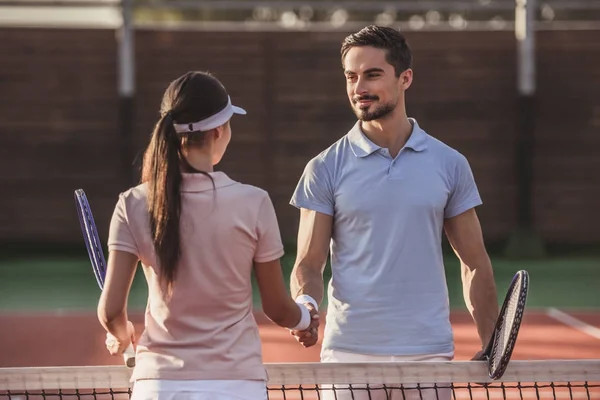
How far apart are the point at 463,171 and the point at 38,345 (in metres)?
5.82

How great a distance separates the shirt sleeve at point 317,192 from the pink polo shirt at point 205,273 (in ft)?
2.74

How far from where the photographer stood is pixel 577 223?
15000mm

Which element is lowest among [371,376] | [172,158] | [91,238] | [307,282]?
[371,376]

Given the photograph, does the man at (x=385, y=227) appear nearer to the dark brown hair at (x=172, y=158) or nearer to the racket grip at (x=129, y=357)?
the racket grip at (x=129, y=357)

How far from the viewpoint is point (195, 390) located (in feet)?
8.85

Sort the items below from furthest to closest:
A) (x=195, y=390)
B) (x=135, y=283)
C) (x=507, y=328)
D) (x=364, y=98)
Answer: (x=135, y=283) < (x=364, y=98) < (x=507, y=328) < (x=195, y=390)

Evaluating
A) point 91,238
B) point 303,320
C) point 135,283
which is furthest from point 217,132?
point 135,283

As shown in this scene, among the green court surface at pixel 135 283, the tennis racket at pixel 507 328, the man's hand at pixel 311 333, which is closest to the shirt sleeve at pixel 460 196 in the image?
the tennis racket at pixel 507 328

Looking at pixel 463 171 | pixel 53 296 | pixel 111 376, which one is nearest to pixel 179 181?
pixel 111 376

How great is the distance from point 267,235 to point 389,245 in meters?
0.81

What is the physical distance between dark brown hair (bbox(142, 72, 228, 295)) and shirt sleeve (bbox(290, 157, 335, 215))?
0.81 meters

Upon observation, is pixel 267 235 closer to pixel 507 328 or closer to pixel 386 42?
pixel 507 328

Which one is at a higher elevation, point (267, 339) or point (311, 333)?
point (311, 333)

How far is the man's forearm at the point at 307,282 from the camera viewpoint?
140 inches
